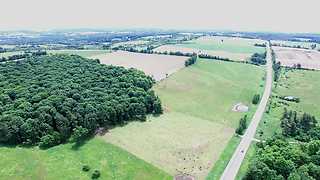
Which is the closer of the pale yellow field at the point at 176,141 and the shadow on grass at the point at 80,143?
the pale yellow field at the point at 176,141

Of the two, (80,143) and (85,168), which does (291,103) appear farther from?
(85,168)

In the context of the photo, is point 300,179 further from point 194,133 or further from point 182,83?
point 182,83

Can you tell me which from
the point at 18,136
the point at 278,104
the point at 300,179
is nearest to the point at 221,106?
the point at 278,104

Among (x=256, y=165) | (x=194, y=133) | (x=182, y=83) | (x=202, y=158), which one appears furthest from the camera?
(x=182, y=83)

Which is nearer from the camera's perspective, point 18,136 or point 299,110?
point 18,136

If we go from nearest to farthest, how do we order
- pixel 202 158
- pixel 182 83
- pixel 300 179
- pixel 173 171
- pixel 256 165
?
pixel 300 179, pixel 256 165, pixel 173 171, pixel 202 158, pixel 182 83

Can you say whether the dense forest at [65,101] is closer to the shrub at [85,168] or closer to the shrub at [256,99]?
the shrub at [85,168]

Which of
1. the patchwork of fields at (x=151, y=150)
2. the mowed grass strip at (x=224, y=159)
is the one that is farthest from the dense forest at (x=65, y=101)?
the mowed grass strip at (x=224, y=159)

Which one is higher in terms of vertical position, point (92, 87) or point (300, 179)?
point (92, 87)
